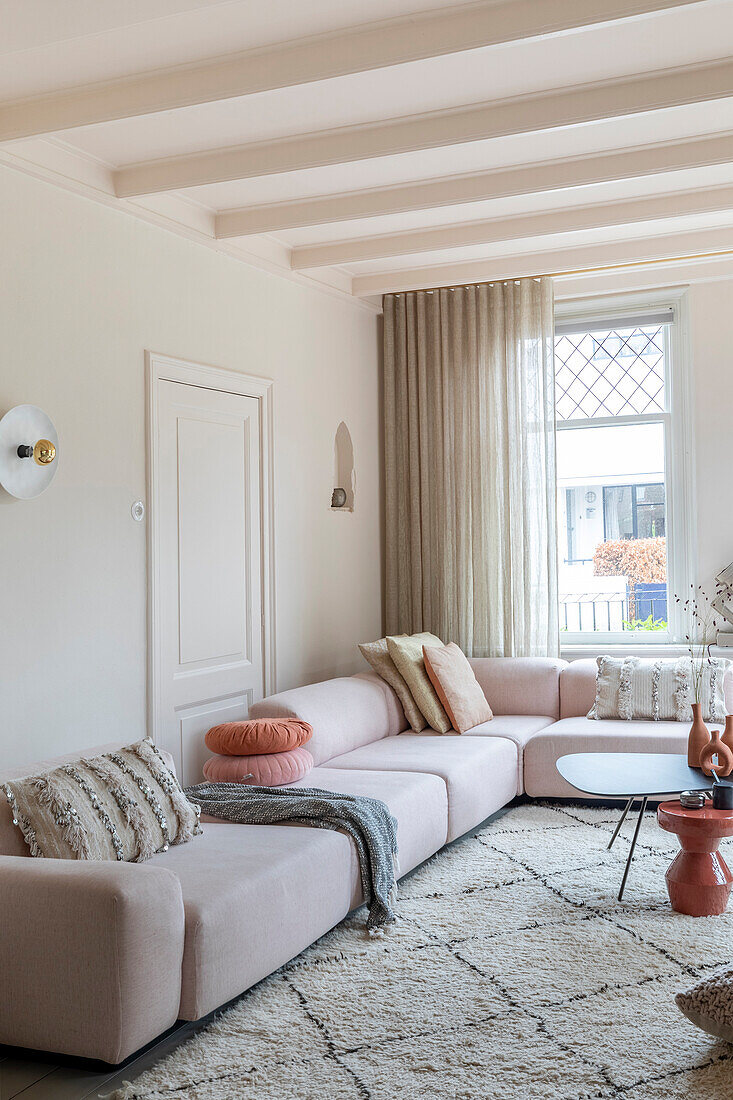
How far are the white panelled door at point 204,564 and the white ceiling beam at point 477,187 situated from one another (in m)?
0.81

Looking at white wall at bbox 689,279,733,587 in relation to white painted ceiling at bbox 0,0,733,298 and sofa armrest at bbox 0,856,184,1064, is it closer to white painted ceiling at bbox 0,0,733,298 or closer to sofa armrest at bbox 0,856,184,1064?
white painted ceiling at bbox 0,0,733,298

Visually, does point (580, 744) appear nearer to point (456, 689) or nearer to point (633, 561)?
point (456, 689)

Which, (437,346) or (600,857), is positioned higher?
(437,346)

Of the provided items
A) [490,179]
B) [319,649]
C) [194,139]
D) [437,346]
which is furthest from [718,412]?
[194,139]

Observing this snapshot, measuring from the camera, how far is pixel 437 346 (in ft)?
20.2

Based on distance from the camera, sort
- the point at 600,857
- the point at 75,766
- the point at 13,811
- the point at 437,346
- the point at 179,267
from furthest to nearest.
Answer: the point at 437,346 < the point at 179,267 < the point at 600,857 < the point at 75,766 < the point at 13,811

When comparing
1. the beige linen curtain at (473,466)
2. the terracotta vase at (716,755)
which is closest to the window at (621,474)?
the beige linen curtain at (473,466)

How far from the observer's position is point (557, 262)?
5551mm

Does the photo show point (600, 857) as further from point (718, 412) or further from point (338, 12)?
point (338, 12)

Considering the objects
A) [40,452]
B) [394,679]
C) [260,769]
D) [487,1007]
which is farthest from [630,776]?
[40,452]

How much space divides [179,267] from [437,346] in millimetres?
2123

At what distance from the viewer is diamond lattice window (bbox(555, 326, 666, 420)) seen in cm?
599

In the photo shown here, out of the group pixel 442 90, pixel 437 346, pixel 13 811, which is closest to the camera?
pixel 13 811

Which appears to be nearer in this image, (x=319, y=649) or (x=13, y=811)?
(x=13, y=811)
